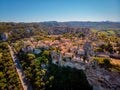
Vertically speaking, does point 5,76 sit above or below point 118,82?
below

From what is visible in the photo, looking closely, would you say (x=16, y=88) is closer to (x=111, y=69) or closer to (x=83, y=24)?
(x=111, y=69)

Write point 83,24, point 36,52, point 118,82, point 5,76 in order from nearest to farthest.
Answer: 1. point 118,82
2. point 5,76
3. point 36,52
4. point 83,24

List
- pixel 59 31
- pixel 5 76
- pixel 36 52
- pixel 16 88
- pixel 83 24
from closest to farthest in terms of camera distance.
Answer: pixel 16 88
pixel 5 76
pixel 36 52
pixel 59 31
pixel 83 24

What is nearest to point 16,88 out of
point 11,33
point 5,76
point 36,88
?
point 36,88

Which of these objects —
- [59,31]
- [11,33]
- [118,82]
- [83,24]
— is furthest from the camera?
[83,24]

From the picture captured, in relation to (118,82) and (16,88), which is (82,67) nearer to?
(118,82)

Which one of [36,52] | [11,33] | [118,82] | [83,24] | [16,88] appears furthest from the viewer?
[83,24]

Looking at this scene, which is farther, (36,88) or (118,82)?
(36,88)

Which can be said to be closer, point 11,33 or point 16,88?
point 16,88

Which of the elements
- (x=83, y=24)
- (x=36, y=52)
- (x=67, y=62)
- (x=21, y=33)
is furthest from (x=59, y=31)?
(x=83, y=24)
